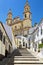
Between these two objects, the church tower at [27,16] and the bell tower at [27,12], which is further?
the bell tower at [27,12]

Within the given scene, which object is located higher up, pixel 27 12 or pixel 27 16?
pixel 27 12

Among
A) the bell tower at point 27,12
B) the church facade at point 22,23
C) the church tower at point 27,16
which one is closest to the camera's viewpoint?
the church facade at point 22,23

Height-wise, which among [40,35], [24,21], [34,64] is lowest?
[34,64]

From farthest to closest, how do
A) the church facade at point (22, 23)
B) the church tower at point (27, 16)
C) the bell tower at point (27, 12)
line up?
the bell tower at point (27, 12) < the church tower at point (27, 16) < the church facade at point (22, 23)

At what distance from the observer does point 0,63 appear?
732 inches

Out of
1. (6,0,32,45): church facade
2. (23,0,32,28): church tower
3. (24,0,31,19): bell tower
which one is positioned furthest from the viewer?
(24,0,31,19): bell tower

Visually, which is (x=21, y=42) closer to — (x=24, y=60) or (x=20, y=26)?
(x=20, y=26)

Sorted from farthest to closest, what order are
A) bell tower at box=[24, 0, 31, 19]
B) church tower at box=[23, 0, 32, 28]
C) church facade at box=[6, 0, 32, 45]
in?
bell tower at box=[24, 0, 31, 19], church tower at box=[23, 0, 32, 28], church facade at box=[6, 0, 32, 45]

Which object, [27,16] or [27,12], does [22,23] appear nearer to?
[27,16]

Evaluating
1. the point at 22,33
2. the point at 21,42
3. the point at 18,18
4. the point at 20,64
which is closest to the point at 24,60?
the point at 20,64

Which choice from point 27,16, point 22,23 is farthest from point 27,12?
point 22,23

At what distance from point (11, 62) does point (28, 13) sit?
229 ft

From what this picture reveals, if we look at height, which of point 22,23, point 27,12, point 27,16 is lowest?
point 22,23

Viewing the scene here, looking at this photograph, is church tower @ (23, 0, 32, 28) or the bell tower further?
the bell tower
